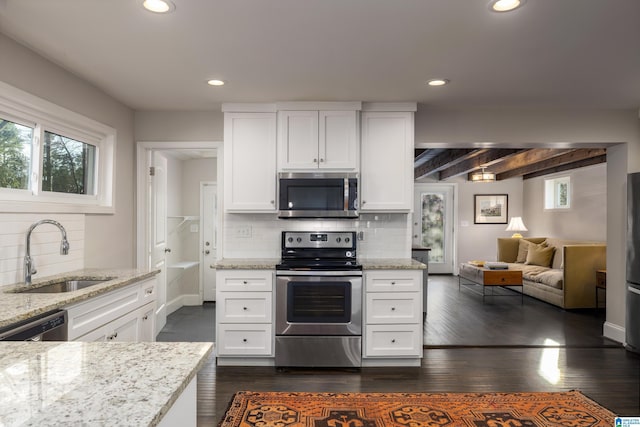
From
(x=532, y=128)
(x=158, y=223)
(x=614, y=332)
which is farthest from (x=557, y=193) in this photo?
(x=158, y=223)

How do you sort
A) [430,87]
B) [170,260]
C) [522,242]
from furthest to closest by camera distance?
[522,242] → [170,260] → [430,87]

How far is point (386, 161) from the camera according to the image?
11.9ft

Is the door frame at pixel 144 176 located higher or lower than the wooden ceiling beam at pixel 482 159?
lower

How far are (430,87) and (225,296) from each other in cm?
235

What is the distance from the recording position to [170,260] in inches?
209

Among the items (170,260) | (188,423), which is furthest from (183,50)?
(170,260)

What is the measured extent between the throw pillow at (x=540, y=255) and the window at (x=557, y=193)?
0.95 m

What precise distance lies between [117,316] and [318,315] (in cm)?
152

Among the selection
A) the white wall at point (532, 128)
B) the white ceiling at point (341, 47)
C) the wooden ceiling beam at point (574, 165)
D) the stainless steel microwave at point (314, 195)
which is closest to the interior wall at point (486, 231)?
the wooden ceiling beam at point (574, 165)

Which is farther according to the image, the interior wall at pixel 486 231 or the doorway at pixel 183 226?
the interior wall at pixel 486 231

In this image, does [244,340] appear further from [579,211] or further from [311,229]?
[579,211]

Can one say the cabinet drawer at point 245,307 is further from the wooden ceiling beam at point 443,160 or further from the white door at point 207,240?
the wooden ceiling beam at point 443,160

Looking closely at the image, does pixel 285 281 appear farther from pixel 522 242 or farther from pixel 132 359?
pixel 522 242

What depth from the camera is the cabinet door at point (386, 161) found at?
3.63 m
